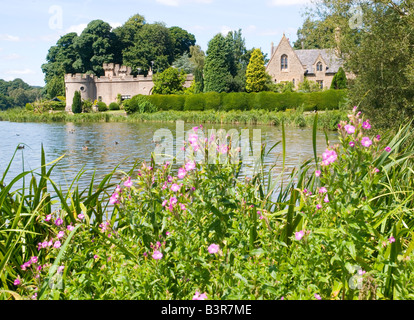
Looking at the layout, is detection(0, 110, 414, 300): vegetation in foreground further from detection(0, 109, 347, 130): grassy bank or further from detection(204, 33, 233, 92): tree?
detection(204, 33, 233, 92): tree

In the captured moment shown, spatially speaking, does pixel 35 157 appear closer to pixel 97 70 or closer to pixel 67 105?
pixel 67 105

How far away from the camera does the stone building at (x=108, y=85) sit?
2032 inches

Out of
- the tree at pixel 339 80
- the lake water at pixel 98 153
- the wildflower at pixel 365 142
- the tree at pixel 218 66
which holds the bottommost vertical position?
the lake water at pixel 98 153

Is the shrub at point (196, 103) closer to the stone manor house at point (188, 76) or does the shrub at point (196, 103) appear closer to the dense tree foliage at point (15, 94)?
the stone manor house at point (188, 76)

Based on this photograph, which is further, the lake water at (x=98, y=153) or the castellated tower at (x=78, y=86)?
the castellated tower at (x=78, y=86)

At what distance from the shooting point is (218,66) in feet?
137

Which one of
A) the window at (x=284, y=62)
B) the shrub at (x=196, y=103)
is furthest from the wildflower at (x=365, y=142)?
the window at (x=284, y=62)

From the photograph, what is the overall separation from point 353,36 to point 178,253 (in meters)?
13.3

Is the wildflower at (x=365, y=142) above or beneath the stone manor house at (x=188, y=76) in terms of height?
beneath

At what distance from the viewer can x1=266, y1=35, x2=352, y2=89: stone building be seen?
4444 centimetres

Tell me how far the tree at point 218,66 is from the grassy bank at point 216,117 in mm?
9954

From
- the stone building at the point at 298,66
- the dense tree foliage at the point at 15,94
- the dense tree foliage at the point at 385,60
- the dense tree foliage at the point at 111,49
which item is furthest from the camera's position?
the dense tree foliage at the point at 15,94

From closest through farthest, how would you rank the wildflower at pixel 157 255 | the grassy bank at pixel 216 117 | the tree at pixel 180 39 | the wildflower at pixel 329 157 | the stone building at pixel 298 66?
the wildflower at pixel 157 255, the wildflower at pixel 329 157, the grassy bank at pixel 216 117, the stone building at pixel 298 66, the tree at pixel 180 39

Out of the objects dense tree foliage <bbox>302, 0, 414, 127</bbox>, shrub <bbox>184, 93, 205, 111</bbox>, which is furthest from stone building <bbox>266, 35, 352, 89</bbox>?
dense tree foliage <bbox>302, 0, 414, 127</bbox>
